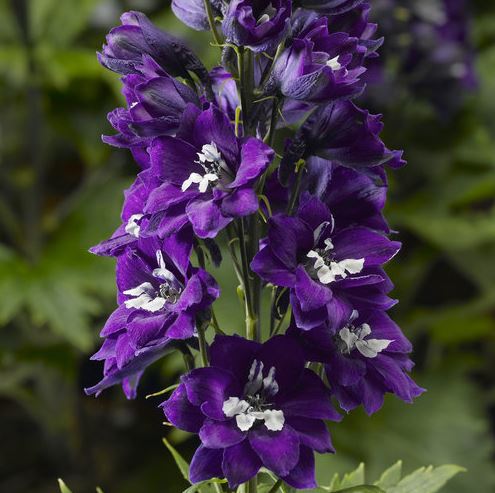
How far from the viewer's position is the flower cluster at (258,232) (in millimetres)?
773

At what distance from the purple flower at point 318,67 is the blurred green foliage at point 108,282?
1180 millimetres

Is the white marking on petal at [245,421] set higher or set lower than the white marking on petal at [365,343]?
lower

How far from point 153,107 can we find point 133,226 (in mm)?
113

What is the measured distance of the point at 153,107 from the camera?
0.80 m

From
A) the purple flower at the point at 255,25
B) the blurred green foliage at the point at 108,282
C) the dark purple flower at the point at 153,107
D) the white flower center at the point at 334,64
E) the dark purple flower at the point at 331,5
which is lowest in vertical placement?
the blurred green foliage at the point at 108,282

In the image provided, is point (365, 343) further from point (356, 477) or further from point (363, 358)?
point (356, 477)

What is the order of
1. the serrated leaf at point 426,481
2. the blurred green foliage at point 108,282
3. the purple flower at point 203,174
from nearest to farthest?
the purple flower at point 203,174 → the serrated leaf at point 426,481 → the blurred green foliage at point 108,282

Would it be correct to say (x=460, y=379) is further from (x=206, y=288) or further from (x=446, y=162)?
(x=206, y=288)

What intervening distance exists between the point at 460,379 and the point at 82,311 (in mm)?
1021

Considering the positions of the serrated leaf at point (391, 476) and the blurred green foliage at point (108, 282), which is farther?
the blurred green foliage at point (108, 282)

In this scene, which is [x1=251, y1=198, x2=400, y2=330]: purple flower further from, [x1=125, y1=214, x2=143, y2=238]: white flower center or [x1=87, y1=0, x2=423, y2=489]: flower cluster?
[x1=125, y1=214, x2=143, y2=238]: white flower center

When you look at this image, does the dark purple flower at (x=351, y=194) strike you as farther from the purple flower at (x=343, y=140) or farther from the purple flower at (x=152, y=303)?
the purple flower at (x=152, y=303)

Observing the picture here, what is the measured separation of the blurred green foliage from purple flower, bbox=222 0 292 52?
121cm

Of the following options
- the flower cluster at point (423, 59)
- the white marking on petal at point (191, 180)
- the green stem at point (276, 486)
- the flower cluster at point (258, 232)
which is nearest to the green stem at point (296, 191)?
the flower cluster at point (258, 232)
